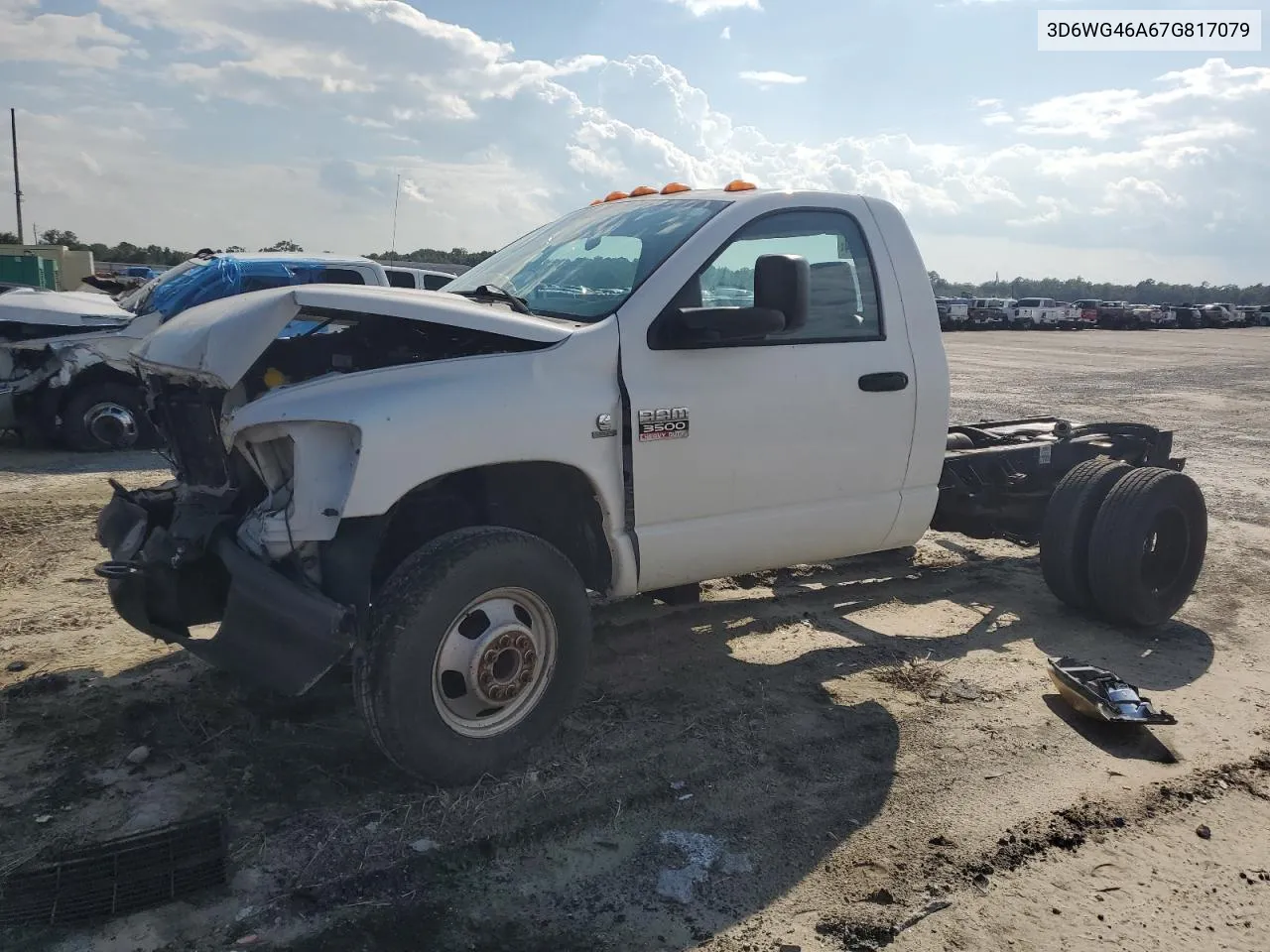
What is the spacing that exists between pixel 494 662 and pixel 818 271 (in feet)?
→ 7.45

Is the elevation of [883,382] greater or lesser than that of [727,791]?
greater

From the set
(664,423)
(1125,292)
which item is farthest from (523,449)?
(1125,292)

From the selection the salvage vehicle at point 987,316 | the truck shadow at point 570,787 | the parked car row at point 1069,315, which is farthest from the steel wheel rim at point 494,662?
the salvage vehicle at point 987,316

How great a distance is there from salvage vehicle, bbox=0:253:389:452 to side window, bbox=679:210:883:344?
6762 millimetres

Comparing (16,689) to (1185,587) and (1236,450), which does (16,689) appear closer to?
(1185,587)

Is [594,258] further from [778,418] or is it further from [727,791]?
[727,791]

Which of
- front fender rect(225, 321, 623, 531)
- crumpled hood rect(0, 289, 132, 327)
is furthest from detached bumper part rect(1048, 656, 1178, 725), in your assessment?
crumpled hood rect(0, 289, 132, 327)

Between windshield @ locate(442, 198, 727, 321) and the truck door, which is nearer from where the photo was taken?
the truck door

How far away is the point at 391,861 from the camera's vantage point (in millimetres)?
3078

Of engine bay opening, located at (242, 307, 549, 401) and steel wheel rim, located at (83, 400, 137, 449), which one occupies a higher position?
engine bay opening, located at (242, 307, 549, 401)

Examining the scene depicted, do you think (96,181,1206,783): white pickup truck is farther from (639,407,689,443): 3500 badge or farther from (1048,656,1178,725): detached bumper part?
(1048,656,1178,725): detached bumper part

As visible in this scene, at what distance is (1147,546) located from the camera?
5402 mm

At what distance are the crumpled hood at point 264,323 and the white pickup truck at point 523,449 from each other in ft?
0.04

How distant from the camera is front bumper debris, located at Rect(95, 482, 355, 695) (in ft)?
10.4
